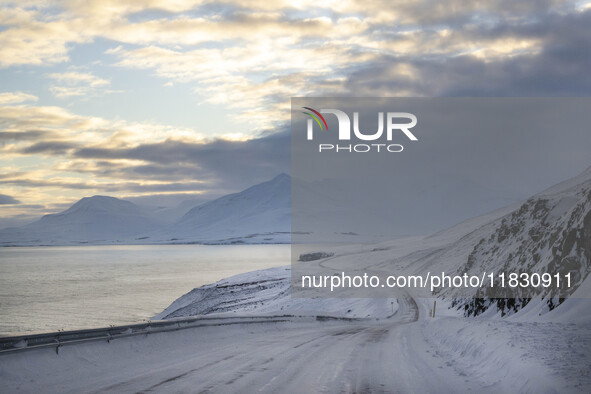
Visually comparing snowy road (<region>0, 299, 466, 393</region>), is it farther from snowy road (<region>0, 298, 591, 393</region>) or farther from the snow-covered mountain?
the snow-covered mountain

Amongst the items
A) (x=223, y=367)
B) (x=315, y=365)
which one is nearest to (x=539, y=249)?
(x=315, y=365)

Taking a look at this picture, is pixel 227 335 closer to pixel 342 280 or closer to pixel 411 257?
pixel 342 280

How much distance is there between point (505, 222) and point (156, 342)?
38059mm

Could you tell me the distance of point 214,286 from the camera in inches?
3071

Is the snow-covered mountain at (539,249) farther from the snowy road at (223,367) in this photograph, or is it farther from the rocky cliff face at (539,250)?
the snowy road at (223,367)

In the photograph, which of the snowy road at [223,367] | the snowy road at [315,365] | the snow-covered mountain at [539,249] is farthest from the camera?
the snow-covered mountain at [539,249]

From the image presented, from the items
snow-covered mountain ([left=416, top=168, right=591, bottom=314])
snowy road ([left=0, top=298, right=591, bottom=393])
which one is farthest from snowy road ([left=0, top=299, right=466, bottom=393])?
snow-covered mountain ([left=416, top=168, right=591, bottom=314])

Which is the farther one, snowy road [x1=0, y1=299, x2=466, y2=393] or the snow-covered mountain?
the snow-covered mountain

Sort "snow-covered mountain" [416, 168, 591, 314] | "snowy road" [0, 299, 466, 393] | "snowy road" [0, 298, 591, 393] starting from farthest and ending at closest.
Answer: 1. "snow-covered mountain" [416, 168, 591, 314]
2. "snowy road" [0, 299, 466, 393]
3. "snowy road" [0, 298, 591, 393]

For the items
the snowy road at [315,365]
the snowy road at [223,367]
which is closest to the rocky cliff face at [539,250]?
the snowy road at [315,365]

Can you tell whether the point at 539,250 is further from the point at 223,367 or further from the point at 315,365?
the point at 223,367

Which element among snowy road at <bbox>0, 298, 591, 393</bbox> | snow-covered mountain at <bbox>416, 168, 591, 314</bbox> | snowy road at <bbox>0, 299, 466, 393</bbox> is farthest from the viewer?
snow-covered mountain at <bbox>416, 168, 591, 314</bbox>

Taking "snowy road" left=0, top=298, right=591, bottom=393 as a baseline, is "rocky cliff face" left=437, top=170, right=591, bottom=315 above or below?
above

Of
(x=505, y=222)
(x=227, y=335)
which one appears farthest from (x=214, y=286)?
(x=227, y=335)
